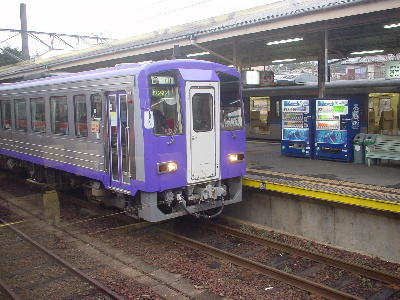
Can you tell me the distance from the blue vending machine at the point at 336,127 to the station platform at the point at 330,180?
0.30 m

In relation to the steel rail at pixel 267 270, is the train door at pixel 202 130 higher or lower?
higher

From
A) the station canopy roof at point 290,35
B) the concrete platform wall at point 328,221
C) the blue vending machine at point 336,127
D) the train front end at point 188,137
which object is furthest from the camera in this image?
the blue vending machine at point 336,127

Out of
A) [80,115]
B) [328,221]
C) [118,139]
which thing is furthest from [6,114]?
[328,221]

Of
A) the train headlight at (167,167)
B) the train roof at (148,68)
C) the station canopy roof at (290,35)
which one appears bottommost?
the train headlight at (167,167)

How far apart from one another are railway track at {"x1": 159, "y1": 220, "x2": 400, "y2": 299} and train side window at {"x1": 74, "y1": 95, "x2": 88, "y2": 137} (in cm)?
264

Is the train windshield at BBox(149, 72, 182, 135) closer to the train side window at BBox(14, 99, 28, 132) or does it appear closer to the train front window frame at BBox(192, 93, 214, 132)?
the train front window frame at BBox(192, 93, 214, 132)

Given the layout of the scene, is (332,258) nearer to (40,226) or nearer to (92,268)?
(92,268)

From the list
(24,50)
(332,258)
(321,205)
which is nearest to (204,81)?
(321,205)

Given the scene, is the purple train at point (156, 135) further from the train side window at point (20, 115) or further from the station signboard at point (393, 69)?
the station signboard at point (393, 69)

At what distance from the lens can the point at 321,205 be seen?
8008 millimetres

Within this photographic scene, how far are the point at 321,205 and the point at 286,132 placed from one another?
4.53 meters

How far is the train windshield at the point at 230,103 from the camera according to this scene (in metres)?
8.36

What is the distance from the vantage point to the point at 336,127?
1105 centimetres

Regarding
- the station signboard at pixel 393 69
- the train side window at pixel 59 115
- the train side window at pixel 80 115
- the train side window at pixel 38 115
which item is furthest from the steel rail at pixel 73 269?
the station signboard at pixel 393 69
